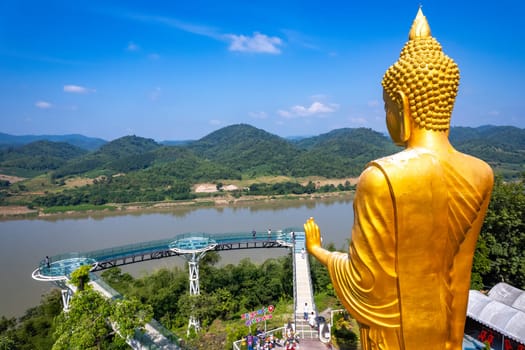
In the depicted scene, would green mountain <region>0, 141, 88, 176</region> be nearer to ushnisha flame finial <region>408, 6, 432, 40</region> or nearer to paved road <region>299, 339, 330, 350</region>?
paved road <region>299, 339, 330, 350</region>

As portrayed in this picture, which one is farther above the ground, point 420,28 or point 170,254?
point 420,28

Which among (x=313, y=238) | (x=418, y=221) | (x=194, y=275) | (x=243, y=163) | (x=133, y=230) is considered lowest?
(x=133, y=230)

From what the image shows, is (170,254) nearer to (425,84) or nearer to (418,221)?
(418,221)

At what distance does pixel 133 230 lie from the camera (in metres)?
34.2

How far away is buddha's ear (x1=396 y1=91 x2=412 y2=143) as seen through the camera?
3.60m

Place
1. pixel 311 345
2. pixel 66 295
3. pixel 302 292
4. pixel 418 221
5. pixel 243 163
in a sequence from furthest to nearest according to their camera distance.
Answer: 1. pixel 243 163
2. pixel 66 295
3. pixel 302 292
4. pixel 311 345
5. pixel 418 221

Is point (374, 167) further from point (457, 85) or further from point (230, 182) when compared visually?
point (230, 182)

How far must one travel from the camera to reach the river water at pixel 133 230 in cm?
2155

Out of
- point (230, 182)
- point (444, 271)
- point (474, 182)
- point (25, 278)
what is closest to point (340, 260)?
point (444, 271)

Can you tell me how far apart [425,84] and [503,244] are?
15021 millimetres

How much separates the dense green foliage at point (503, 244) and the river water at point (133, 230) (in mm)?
8815

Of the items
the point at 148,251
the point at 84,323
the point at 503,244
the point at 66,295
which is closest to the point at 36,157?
the point at 148,251

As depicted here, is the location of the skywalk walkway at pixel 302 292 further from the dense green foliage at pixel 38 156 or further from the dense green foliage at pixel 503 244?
the dense green foliage at pixel 38 156

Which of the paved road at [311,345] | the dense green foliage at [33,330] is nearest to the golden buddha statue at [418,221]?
the paved road at [311,345]
